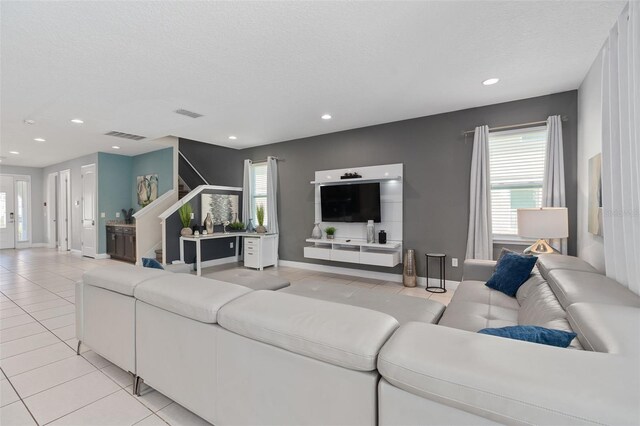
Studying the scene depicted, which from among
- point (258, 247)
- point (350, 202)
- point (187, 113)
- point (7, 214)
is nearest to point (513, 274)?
point (350, 202)

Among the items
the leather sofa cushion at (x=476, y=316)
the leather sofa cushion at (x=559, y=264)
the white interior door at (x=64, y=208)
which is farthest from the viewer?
the white interior door at (x=64, y=208)

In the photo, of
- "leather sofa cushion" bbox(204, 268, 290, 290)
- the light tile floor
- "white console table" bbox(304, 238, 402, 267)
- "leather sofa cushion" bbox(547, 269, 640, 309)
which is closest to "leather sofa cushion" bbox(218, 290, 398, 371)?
the light tile floor

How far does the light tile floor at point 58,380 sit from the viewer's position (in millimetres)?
1707

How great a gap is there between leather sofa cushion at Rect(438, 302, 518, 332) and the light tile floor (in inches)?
65.2

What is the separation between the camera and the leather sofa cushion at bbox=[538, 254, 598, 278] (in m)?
2.21

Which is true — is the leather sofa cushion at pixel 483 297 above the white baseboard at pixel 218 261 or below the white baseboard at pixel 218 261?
above

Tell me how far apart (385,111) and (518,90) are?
1.62m

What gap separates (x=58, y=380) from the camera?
2078 millimetres

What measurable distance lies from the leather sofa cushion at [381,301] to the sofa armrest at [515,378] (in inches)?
41.1

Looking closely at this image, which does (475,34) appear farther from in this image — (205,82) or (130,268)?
(130,268)

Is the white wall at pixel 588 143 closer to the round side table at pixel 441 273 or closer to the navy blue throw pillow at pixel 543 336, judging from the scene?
the round side table at pixel 441 273

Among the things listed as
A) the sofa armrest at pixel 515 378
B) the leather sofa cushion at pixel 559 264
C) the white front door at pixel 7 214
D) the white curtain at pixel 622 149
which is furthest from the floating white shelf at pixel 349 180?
the white front door at pixel 7 214

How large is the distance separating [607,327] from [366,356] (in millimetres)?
943

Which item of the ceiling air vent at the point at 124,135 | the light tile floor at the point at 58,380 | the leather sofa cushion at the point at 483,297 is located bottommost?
the light tile floor at the point at 58,380
